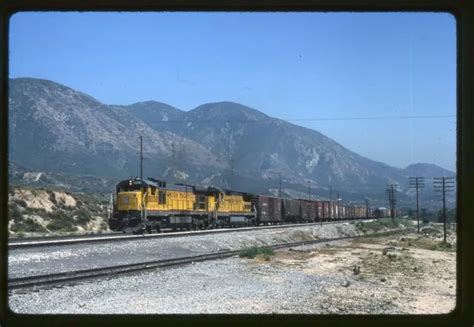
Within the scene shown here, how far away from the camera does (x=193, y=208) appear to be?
119 ft

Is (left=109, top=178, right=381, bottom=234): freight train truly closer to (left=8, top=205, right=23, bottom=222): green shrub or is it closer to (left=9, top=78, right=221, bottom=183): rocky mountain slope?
(left=8, top=205, right=23, bottom=222): green shrub

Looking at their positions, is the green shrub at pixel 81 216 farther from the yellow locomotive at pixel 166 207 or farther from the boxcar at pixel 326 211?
the boxcar at pixel 326 211

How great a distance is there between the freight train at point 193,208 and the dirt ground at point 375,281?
33.2ft

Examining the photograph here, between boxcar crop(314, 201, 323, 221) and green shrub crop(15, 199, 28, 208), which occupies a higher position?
green shrub crop(15, 199, 28, 208)

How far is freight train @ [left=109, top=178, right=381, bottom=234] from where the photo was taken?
29188mm

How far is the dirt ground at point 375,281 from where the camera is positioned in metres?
9.42

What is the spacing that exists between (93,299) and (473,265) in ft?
24.2

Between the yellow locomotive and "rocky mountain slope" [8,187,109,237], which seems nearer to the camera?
the yellow locomotive

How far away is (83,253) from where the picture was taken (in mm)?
16938

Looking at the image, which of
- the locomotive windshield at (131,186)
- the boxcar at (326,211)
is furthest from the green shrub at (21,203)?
the boxcar at (326,211)

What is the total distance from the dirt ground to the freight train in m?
10.1

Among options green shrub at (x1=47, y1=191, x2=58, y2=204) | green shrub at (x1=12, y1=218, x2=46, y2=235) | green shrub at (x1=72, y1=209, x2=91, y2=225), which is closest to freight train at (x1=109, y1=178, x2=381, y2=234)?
green shrub at (x1=12, y1=218, x2=46, y2=235)

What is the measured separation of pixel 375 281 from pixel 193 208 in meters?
23.2
